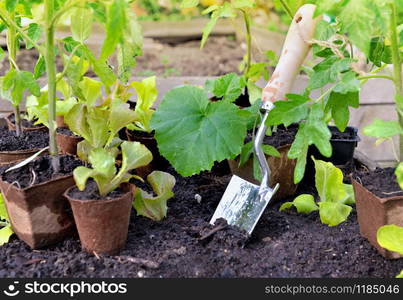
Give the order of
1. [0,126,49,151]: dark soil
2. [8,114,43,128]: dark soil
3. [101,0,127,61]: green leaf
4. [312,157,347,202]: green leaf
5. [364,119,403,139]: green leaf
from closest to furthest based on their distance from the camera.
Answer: [101,0,127,61]: green leaf, [364,119,403,139]: green leaf, [312,157,347,202]: green leaf, [0,126,49,151]: dark soil, [8,114,43,128]: dark soil

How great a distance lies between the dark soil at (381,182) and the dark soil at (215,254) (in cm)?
13

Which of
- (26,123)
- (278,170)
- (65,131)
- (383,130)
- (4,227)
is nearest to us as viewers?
(383,130)

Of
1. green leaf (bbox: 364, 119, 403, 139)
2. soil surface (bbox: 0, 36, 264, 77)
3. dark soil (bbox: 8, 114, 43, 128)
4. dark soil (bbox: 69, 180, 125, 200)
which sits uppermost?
green leaf (bbox: 364, 119, 403, 139)

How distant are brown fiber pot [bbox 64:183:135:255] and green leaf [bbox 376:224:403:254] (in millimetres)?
492

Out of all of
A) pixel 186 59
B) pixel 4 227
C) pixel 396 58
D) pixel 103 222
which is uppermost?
pixel 396 58

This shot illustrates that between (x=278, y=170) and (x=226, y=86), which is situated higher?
(x=226, y=86)

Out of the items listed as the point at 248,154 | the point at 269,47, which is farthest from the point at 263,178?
the point at 269,47

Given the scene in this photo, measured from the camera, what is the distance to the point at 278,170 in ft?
4.58

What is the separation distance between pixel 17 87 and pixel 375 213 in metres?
0.78

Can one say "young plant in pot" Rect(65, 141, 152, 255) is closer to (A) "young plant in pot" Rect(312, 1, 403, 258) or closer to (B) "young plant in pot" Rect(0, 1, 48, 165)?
(B) "young plant in pot" Rect(0, 1, 48, 165)

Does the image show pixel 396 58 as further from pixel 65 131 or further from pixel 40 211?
pixel 65 131

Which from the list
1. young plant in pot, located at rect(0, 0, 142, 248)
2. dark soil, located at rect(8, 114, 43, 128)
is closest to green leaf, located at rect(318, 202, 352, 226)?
young plant in pot, located at rect(0, 0, 142, 248)

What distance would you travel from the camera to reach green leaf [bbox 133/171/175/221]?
4.11 feet

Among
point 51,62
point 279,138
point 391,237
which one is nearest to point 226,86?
point 279,138
